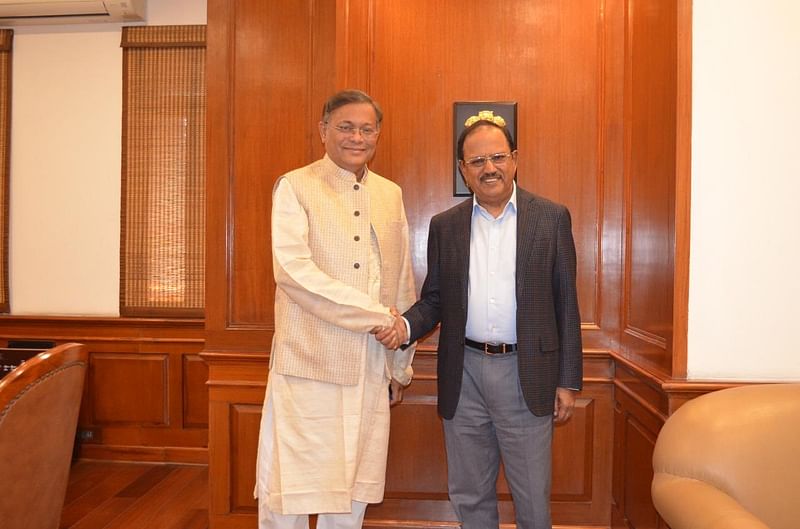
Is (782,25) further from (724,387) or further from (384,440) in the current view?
(384,440)

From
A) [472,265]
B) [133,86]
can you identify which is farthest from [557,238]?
[133,86]

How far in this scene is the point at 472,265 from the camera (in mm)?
2244

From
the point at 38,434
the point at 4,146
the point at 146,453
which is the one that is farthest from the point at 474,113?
the point at 4,146

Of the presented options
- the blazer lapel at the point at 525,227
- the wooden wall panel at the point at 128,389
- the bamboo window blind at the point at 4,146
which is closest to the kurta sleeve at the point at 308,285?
the blazer lapel at the point at 525,227

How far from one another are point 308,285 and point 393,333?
333 millimetres

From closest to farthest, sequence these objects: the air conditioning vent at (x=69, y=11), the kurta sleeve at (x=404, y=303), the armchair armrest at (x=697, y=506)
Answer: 1. the armchair armrest at (x=697, y=506)
2. the kurta sleeve at (x=404, y=303)
3. the air conditioning vent at (x=69, y=11)

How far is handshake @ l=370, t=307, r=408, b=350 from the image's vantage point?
2.20 metres

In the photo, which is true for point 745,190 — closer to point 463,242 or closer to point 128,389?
point 463,242

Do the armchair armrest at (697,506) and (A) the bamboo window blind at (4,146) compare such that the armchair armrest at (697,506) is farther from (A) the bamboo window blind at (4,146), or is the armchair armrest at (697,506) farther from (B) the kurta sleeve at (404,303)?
(A) the bamboo window blind at (4,146)

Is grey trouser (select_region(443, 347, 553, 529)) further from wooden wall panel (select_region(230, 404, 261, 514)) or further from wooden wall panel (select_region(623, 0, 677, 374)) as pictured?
wooden wall panel (select_region(230, 404, 261, 514))

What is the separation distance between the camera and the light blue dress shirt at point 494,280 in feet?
7.16

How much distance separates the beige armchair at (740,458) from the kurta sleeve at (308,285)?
97 centimetres

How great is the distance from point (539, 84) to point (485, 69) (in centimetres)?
25

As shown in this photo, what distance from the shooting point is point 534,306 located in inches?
83.8
